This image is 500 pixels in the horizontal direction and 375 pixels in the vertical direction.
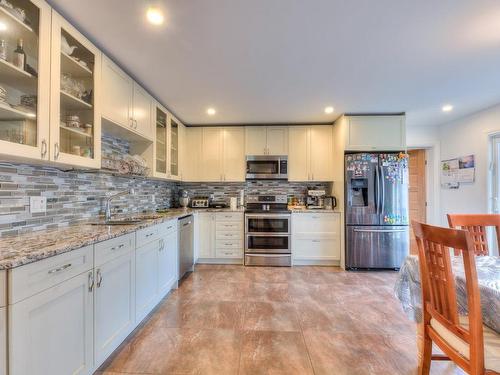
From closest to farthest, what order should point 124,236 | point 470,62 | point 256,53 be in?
1. point 124,236
2. point 256,53
3. point 470,62

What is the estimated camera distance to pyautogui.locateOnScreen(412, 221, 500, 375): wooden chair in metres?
1.00

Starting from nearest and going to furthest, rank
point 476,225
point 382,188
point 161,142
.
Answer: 1. point 476,225
2. point 161,142
3. point 382,188

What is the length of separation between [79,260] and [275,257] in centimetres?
278

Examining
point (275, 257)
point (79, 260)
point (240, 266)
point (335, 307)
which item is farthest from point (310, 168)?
point (79, 260)

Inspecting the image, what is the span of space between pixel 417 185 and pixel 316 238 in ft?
7.57

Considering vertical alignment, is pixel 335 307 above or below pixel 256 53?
below

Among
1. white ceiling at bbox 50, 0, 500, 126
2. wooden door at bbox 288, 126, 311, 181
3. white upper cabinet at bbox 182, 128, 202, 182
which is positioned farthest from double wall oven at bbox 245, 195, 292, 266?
white ceiling at bbox 50, 0, 500, 126

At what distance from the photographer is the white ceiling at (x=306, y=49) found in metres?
1.51

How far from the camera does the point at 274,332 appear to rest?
1.98m

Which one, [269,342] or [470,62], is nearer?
[269,342]

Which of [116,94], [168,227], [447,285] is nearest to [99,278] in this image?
[168,227]

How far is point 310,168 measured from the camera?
156 inches

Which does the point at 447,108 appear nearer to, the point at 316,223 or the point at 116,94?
the point at 316,223

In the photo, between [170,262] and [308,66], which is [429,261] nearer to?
[308,66]
